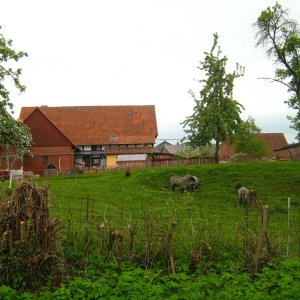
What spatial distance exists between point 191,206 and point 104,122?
170 feet

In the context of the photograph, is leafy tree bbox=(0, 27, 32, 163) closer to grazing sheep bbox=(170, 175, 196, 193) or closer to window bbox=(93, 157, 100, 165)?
grazing sheep bbox=(170, 175, 196, 193)

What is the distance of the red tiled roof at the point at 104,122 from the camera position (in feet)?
204

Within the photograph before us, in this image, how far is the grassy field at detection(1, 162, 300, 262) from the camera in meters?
9.07

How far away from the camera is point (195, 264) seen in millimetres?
8430

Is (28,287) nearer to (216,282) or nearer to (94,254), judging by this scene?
(94,254)

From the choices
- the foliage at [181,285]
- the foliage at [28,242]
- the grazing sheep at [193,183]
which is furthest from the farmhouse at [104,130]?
the foliage at [181,285]

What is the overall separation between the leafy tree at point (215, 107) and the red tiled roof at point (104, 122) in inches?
801

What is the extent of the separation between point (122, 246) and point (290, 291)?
10.4ft

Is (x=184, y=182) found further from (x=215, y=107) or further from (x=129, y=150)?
(x=129, y=150)

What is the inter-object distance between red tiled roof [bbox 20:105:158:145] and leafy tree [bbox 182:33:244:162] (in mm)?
20336

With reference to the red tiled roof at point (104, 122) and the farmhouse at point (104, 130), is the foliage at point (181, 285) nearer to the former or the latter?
the farmhouse at point (104, 130)

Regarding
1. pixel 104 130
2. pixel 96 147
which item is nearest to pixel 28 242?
pixel 96 147

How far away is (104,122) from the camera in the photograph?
63969 millimetres

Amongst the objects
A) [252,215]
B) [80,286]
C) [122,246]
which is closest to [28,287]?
[80,286]
